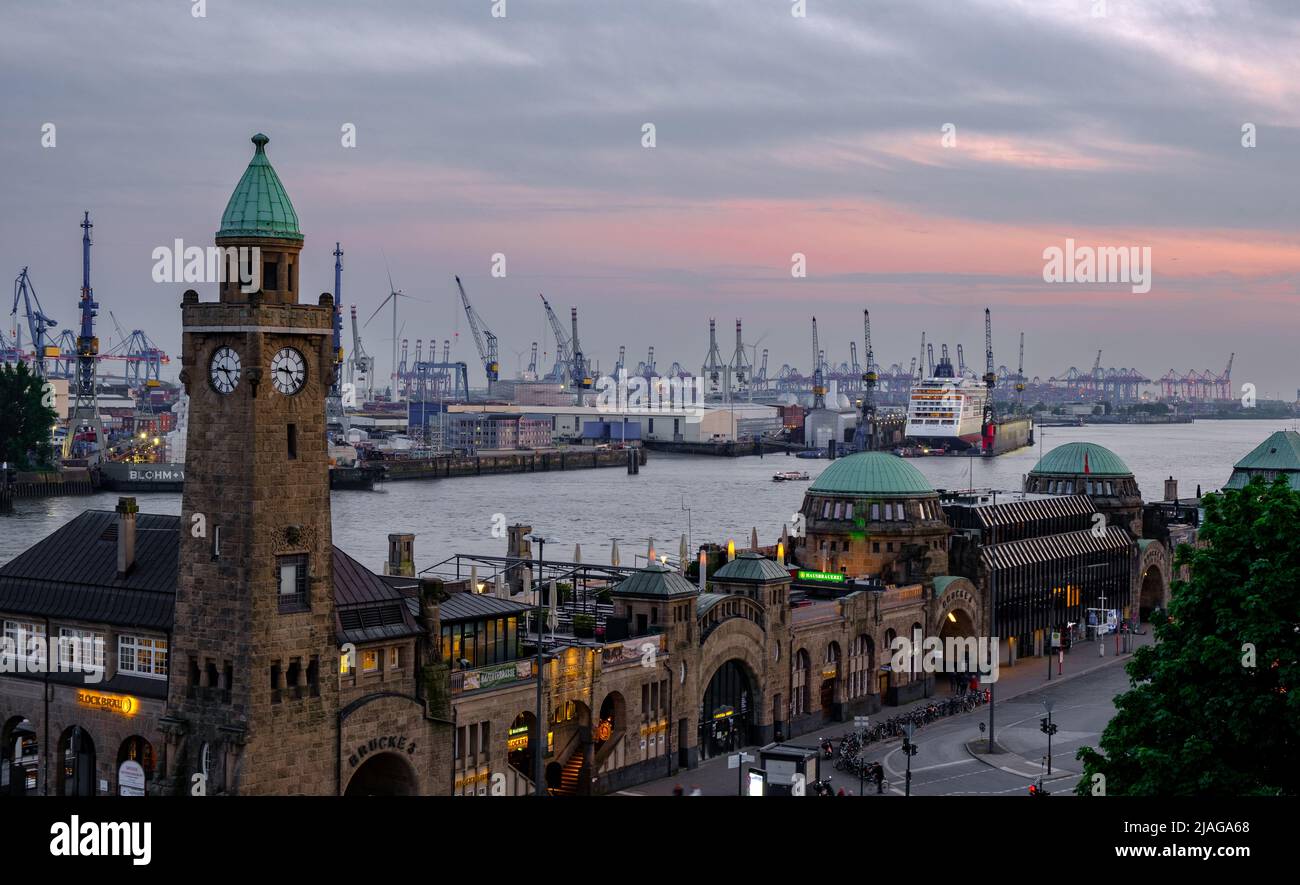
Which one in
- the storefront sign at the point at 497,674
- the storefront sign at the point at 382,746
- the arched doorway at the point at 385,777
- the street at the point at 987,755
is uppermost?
the storefront sign at the point at 497,674

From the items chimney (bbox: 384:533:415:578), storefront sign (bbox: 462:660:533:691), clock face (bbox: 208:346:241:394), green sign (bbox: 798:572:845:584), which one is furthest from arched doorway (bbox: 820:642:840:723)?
clock face (bbox: 208:346:241:394)

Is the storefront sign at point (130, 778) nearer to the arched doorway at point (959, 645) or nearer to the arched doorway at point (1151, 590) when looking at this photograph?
the arched doorway at point (959, 645)

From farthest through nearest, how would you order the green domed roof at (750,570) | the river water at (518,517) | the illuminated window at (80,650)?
the river water at (518,517), the green domed roof at (750,570), the illuminated window at (80,650)

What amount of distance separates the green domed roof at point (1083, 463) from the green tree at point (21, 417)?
361 feet

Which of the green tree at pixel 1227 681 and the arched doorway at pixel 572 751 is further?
the arched doorway at pixel 572 751

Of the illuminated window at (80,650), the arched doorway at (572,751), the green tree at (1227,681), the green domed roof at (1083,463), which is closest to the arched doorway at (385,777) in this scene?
the illuminated window at (80,650)

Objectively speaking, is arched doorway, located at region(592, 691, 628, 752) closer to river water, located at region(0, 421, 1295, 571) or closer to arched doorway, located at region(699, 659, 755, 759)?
arched doorway, located at region(699, 659, 755, 759)

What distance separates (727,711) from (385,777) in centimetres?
1831

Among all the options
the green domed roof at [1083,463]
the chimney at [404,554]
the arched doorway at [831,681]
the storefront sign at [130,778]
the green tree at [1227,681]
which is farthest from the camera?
the green domed roof at [1083,463]

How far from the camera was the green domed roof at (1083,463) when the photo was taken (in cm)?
9756

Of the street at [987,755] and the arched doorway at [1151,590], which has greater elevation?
the arched doorway at [1151,590]
